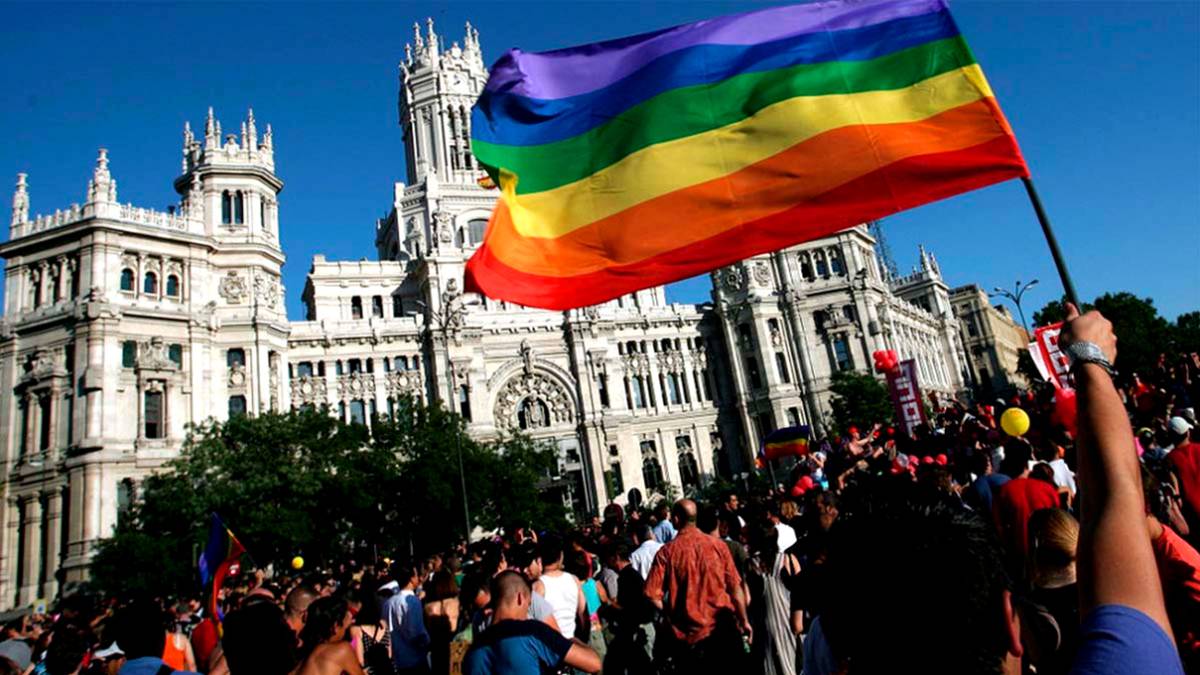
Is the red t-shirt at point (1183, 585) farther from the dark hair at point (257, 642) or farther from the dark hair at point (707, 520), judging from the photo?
the dark hair at point (257, 642)

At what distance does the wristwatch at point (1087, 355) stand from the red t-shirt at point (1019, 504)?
532cm

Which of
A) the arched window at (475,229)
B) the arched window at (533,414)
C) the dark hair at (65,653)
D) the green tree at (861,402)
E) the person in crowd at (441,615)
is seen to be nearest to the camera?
the dark hair at (65,653)

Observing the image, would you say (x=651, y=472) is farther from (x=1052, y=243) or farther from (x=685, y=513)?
(x=1052, y=243)

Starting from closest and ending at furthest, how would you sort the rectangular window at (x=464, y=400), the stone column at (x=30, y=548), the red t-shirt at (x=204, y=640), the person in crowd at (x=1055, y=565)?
1. the person in crowd at (x=1055, y=565)
2. the red t-shirt at (x=204, y=640)
3. the stone column at (x=30, y=548)
4. the rectangular window at (x=464, y=400)

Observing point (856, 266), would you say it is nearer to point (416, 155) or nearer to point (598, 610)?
point (416, 155)

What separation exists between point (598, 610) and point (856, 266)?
177ft

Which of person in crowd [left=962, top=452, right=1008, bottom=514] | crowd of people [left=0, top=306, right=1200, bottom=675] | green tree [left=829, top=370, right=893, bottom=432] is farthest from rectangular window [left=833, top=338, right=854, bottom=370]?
person in crowd [left=962, top=452, right=1008, bottom=514]

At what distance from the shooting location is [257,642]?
4410mm

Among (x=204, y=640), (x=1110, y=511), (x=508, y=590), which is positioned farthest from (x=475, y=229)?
(x=1110, y=511)

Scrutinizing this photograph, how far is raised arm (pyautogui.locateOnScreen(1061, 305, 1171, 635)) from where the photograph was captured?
145 cm

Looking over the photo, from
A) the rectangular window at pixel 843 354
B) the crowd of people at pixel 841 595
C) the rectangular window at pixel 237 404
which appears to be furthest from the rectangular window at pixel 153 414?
the rectangular window at pixel 843 354

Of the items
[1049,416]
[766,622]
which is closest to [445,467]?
[1049,416]

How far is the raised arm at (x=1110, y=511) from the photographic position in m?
1.45

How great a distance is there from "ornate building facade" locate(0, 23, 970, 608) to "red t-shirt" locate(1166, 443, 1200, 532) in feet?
119
